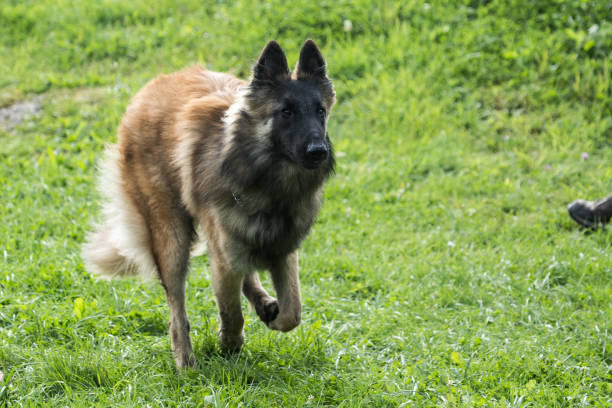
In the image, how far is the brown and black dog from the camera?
3713 mm

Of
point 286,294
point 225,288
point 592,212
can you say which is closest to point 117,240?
point 225,288

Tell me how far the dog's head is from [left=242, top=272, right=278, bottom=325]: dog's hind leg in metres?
0.91

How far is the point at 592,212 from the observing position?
569 centimetres

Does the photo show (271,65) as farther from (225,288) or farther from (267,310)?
(267,310)

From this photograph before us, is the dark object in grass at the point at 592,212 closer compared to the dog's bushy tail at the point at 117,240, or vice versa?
the dog's bushy tail at the point at 117,240

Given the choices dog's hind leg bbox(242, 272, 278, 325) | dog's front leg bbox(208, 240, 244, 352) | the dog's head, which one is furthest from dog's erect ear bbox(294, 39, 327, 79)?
dog's hind leg bbox(242, 272, 278, 325)

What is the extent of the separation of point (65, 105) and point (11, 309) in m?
4.41

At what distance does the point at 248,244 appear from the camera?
3.80 meters

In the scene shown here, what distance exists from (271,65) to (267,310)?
1512mm

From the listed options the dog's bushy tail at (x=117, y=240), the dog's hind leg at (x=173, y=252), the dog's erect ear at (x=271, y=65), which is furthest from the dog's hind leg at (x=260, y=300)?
the dog's erect ear at (x=271, y=65)

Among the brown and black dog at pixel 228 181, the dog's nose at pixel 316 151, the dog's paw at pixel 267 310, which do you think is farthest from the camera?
the dog's paw at pixel 267 310

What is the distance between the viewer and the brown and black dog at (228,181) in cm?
371

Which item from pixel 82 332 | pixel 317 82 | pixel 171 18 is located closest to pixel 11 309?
→ pixel 82 332

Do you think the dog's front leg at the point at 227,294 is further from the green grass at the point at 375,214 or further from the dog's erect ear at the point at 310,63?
the dog's erect ear at the point at 310,63
